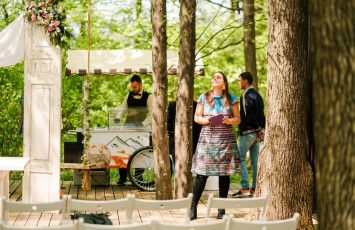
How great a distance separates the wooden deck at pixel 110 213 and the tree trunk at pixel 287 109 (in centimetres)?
135

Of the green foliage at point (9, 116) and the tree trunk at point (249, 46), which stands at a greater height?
the tree trunk at point (249, 46)

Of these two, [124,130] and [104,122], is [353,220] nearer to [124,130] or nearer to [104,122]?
[124,130]

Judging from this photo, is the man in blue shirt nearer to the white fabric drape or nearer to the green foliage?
the white fabric drape

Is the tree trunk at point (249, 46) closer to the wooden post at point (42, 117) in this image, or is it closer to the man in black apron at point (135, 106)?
the man in black apron at point (135, 106)

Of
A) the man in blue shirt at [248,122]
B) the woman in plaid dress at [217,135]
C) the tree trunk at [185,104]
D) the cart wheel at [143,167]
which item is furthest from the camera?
the cart wheel at [143,167]

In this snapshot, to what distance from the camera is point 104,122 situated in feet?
79.6

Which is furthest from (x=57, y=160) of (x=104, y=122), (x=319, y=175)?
(x=104, y=122)

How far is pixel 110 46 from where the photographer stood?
96.4ft

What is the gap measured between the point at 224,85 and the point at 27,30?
10.3ft

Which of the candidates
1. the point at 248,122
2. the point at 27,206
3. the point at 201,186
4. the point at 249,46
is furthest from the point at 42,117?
the point at 249,46

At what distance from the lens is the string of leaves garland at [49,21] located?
11.4 metres

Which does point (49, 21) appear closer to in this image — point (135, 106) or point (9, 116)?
point (135, 106)

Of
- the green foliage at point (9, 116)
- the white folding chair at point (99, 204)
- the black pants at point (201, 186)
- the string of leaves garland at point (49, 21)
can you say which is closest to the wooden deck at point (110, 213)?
the black pants at point (201, 186)

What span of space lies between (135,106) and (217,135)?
14.5 ft
